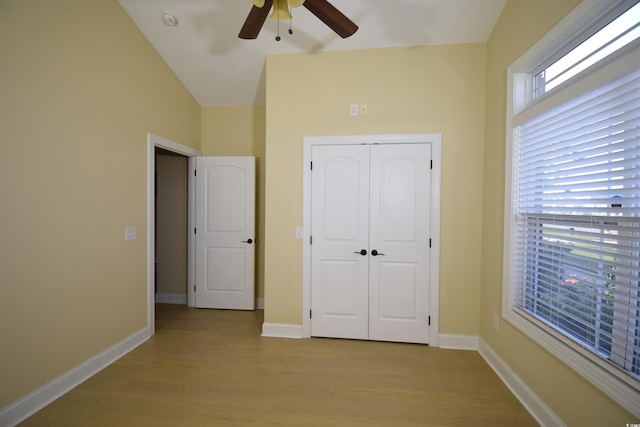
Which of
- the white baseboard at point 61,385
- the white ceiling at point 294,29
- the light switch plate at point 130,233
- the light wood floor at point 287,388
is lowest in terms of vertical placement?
the light wood floor at point 287,388

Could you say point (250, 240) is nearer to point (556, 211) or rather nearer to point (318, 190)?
point (318, 190)

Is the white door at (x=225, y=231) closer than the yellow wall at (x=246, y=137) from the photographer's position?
Yes

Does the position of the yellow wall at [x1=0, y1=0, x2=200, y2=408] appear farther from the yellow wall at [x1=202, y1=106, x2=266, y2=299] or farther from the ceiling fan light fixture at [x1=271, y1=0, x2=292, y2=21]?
the ceiling fan light fixture at [x1=271, y1=0, x2=292, y2=21]

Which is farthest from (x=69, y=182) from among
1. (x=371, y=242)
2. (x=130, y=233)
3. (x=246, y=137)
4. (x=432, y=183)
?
(x=432, y=183)

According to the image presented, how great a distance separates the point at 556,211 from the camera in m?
1.69

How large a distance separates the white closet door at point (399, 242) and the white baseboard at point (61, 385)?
238cm

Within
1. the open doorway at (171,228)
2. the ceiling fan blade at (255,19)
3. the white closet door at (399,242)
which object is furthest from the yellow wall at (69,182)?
the white closet door at (399,242)

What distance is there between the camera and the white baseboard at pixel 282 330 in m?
2.80

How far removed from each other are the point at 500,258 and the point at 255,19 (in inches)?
101

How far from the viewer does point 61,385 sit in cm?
192

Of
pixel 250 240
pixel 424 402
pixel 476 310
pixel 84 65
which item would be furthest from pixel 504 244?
pixel 84 65

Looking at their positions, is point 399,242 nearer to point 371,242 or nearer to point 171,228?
point 371,242

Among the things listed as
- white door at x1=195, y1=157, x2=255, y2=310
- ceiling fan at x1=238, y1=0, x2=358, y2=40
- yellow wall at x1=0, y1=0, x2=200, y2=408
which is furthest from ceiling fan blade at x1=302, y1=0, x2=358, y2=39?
white door at x1=195, y1=157, x2=255, y2=310

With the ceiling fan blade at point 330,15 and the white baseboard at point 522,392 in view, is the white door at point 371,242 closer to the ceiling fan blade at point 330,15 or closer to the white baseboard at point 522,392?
the white baseboard at point 522,392
